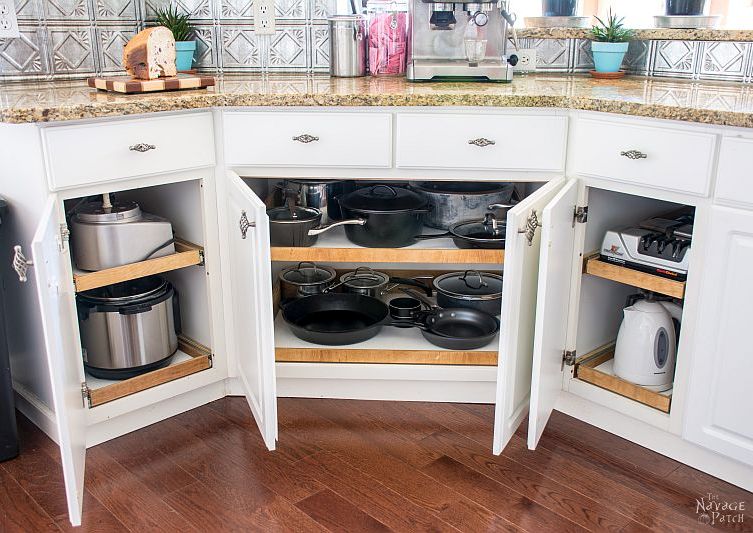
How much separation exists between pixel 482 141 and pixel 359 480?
93 centimetres

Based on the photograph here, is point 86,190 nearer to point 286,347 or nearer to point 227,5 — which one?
point 286,347

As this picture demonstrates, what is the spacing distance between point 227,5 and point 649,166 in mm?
1537

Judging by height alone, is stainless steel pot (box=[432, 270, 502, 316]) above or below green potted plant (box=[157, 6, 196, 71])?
below

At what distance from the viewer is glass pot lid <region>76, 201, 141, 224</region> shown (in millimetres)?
1991

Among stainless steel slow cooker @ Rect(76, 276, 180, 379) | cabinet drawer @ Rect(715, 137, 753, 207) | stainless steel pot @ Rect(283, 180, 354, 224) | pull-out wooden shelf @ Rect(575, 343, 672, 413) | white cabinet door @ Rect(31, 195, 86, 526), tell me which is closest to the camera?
white cabinet door @ Rect(31, 195, 86, 526)

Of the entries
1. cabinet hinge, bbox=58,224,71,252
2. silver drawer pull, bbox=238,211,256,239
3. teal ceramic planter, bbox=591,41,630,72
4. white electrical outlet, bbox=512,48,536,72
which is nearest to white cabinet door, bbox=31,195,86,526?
cabinet hinge, bbox=58,224,71,252

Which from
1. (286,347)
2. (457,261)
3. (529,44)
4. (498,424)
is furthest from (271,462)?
(529,44)

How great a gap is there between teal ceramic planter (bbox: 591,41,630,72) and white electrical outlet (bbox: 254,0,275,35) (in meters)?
1.07

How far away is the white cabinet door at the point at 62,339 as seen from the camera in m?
1.46

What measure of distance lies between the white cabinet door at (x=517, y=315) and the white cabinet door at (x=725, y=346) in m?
0.39

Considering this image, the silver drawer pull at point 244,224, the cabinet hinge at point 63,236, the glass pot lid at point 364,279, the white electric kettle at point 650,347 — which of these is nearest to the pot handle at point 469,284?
the glass pot lid at point 364,279

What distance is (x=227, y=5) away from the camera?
102 inches

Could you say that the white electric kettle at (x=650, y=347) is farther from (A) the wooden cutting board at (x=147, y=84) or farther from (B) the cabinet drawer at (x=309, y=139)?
(A) the wooden cutting board at (x=147, y=84)

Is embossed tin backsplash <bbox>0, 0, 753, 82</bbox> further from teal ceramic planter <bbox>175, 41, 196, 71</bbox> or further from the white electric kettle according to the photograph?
the white electric kettle
